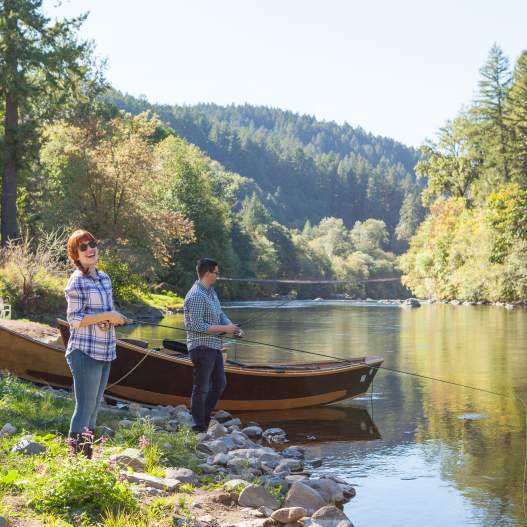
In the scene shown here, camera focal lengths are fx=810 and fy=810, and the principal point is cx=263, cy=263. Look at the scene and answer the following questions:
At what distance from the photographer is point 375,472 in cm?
853

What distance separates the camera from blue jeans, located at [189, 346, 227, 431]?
28.0ft

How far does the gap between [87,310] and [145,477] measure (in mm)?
1338

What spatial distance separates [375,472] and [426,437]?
1.89 meters

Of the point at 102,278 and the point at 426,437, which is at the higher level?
the point at 102,278

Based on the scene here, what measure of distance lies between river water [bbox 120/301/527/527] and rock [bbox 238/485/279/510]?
97 centimetres

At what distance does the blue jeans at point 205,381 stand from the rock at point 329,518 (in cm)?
255

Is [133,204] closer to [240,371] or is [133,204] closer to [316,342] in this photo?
[316,342]

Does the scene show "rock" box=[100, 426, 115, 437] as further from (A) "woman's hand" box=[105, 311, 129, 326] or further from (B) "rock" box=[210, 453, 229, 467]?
(A) "woman's hand" box=[105, 311, 129, 326]

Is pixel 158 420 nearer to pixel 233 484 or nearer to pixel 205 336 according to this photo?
pixel 205 336

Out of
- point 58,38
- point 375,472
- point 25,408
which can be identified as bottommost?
point 375,472

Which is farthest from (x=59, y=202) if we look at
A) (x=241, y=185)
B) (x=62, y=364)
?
(x=241, y=185)

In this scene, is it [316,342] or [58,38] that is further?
[58,38]

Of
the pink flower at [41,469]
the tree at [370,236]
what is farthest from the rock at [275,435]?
the tree at [370,236]

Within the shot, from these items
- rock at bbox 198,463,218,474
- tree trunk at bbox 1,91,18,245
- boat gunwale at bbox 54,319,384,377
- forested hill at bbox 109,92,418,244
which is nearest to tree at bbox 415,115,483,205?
tree trunk at bbox 1,91,18,245
